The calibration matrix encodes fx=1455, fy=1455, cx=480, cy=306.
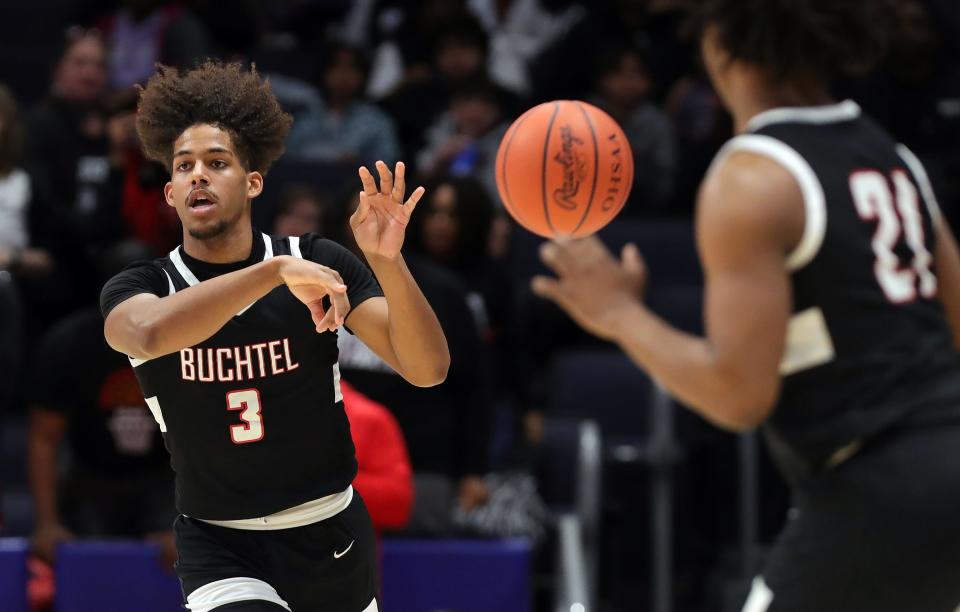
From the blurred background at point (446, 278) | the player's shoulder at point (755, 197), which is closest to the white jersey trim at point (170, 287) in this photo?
the blurred background at point (446, 278)

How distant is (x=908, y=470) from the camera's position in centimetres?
284

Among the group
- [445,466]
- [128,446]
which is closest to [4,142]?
[128,446]

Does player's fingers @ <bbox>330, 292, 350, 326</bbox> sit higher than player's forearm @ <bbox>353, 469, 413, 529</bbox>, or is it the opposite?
player's fingers @ <bbox>330, 292, 350, 326</bbox>

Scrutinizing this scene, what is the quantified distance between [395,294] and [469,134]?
182 inches

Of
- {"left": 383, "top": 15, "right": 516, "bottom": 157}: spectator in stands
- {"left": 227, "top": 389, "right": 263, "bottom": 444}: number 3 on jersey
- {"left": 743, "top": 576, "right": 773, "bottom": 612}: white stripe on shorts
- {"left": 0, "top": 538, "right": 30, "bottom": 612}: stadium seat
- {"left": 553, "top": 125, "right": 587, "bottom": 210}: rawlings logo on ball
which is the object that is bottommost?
{"left": 0, "top": 538, "right": 30, "bottom": 612}: stadium seat

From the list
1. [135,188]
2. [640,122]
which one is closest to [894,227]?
[135,188]

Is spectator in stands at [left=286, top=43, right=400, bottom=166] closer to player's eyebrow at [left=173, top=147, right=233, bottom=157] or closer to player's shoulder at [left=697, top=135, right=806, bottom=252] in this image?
player's eyebrow at [left=173, top=147, right=233, bottom=157]

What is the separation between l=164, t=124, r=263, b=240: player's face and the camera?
3.69 metres

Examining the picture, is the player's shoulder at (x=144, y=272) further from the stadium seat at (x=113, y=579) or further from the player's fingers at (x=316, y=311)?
the stadium seat at (x=113, y=579)

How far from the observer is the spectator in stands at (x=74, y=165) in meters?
7.13

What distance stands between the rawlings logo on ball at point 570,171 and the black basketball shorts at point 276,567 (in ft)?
3.33

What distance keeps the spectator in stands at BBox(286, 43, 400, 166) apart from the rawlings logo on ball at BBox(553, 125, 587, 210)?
166 inches

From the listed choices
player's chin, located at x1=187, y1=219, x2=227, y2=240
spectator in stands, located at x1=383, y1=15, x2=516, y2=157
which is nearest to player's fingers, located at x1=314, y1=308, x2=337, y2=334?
player's chin, located at x1=187, y1=219, x2=227, y2=240

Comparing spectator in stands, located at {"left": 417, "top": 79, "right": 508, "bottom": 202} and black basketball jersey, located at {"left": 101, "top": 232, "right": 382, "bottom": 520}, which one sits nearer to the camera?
black basketball jersey, located at {"left": 101, "top": 232, "right": 382, "bottom": 520}
